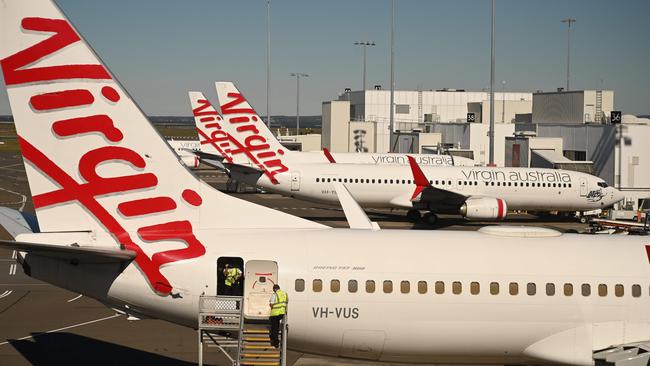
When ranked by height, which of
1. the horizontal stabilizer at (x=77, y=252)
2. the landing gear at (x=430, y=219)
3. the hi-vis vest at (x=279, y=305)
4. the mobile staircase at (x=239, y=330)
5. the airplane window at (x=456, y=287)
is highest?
the horizontal stabilizer at (x=77, y=252)

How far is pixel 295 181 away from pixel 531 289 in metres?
39.1

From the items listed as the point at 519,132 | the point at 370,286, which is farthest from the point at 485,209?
the point at 370,286

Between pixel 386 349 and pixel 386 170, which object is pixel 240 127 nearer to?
pixel 386 170

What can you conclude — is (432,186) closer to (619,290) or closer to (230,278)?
(619,290)

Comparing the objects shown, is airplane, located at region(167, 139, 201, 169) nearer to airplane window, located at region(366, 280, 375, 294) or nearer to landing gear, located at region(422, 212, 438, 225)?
landing gear, located at region(422, 212, 438, 225)

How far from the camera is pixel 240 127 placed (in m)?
63.8

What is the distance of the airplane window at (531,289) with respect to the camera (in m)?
18.8

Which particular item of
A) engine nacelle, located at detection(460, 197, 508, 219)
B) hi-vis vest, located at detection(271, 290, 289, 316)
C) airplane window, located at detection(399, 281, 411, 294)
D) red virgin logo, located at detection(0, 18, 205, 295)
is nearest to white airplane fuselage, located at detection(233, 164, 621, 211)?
engine nacelle, located at detection(460, 197, 508, 219)

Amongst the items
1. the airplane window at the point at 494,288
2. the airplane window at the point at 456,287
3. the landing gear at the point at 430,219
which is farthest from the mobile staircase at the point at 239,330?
the landing gear at the point at 430,219

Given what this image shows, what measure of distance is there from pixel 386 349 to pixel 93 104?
342 inches

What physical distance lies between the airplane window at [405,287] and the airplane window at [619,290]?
5.00m

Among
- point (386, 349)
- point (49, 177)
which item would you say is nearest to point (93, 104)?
point (49, 177)

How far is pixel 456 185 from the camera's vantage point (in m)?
58.4

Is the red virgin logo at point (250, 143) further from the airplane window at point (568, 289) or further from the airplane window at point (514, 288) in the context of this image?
the airplane window at point (568, 289)
